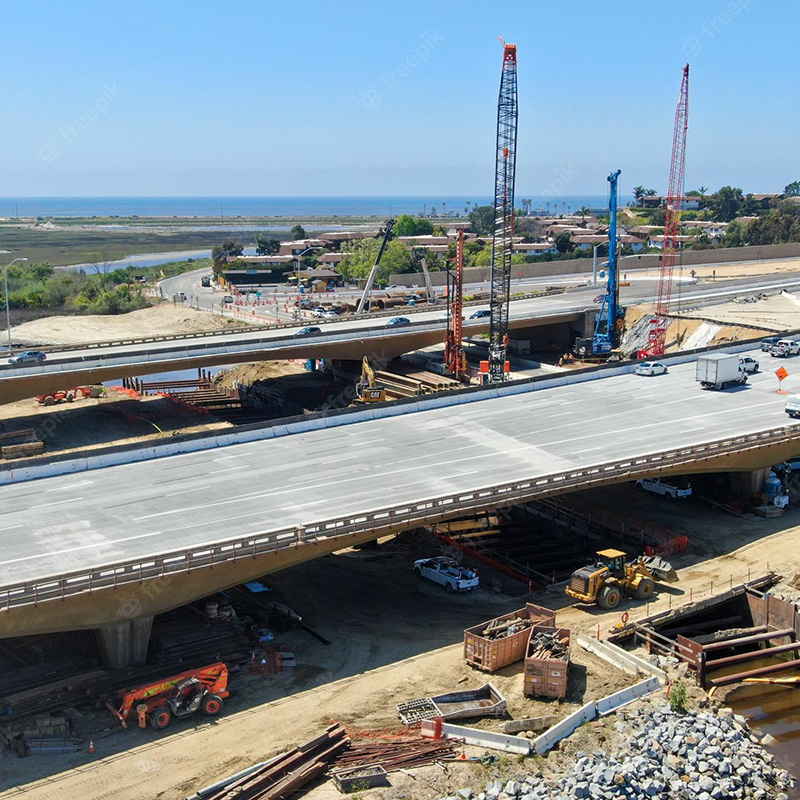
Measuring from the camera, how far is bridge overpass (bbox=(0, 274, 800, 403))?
71062mm

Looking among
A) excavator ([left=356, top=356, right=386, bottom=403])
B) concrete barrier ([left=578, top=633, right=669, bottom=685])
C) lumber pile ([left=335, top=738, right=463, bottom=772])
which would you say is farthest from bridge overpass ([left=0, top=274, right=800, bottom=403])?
lumber pile ([left=335, top=738, right=463, bottom=772])

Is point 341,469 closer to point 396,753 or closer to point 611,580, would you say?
point 611,580

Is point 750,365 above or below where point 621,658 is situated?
above

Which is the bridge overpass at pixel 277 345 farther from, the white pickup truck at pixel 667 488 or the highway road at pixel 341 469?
the white pickup truck at pixel 667 488

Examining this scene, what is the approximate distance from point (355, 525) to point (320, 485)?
621 centimetres

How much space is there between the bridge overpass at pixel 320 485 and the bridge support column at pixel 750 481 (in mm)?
994

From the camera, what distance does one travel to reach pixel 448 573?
41.6m

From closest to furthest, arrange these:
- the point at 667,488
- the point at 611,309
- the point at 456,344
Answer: the point at 667,488, the point at 456,344, the point at 611,309

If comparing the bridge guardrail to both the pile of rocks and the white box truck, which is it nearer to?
the pile of rocks

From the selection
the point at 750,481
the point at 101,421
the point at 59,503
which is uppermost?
the point at 59,503

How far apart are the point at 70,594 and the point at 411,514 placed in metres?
12.9

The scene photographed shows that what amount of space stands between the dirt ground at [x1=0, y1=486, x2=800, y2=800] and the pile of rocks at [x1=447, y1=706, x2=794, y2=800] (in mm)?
864

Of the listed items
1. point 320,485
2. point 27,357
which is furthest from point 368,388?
point 320,485

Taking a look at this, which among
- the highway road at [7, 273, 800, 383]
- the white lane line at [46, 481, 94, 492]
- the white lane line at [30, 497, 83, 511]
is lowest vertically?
the white lane line at [30, 497, 83, 511]
